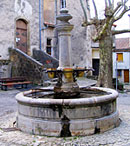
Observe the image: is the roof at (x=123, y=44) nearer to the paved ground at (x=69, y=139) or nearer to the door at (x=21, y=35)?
the door at (x=21, y=35)

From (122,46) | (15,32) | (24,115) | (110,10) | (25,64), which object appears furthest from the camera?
(122,46)

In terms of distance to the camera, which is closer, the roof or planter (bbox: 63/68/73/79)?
planter (bbox: 63/68/73/79)

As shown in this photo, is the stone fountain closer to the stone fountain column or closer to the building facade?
the stone fountain column

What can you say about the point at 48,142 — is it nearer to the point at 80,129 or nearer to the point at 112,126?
the point at 80,129

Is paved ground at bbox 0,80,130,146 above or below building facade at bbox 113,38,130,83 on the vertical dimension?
below

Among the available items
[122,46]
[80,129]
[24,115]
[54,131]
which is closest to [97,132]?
[80,129]

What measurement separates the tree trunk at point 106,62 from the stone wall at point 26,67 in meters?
3.90

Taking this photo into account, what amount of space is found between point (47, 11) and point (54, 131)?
18.0 metres

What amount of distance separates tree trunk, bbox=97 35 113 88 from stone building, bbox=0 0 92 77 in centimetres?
664

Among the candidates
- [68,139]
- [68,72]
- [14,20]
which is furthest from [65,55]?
[14,20]

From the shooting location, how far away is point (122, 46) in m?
30.8

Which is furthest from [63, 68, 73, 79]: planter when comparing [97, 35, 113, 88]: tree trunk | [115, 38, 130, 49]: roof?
[115, 38, 130, 49]: roof

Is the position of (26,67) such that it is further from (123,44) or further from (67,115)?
(123,44)

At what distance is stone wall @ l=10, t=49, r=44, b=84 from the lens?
47.4 ft
